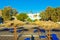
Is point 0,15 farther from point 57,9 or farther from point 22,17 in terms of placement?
point 57,9

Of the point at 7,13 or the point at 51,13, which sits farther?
the point at 7,13

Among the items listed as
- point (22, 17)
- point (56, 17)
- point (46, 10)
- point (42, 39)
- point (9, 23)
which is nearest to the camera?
point (42, 39)

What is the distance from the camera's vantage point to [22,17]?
205ft

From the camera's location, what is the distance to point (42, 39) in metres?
14.5

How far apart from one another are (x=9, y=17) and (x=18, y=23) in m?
42.9

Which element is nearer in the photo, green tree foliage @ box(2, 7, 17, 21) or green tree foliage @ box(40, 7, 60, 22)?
green tree foliage @ box(40, 7, 60, 22)

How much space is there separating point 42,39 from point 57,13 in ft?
133

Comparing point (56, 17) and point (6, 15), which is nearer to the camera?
point (56, 17)

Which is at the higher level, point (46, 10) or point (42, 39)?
point (46, 10)

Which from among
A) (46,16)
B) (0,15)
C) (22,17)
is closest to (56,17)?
(46,16)

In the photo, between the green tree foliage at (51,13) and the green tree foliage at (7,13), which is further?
the green tree foliage at (7,13)

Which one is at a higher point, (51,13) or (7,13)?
(7,13)

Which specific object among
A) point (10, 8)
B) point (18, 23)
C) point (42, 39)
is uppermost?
point (10, 8)

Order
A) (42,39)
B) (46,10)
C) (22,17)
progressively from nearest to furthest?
(42,39)
(46,10)
(22,17)
